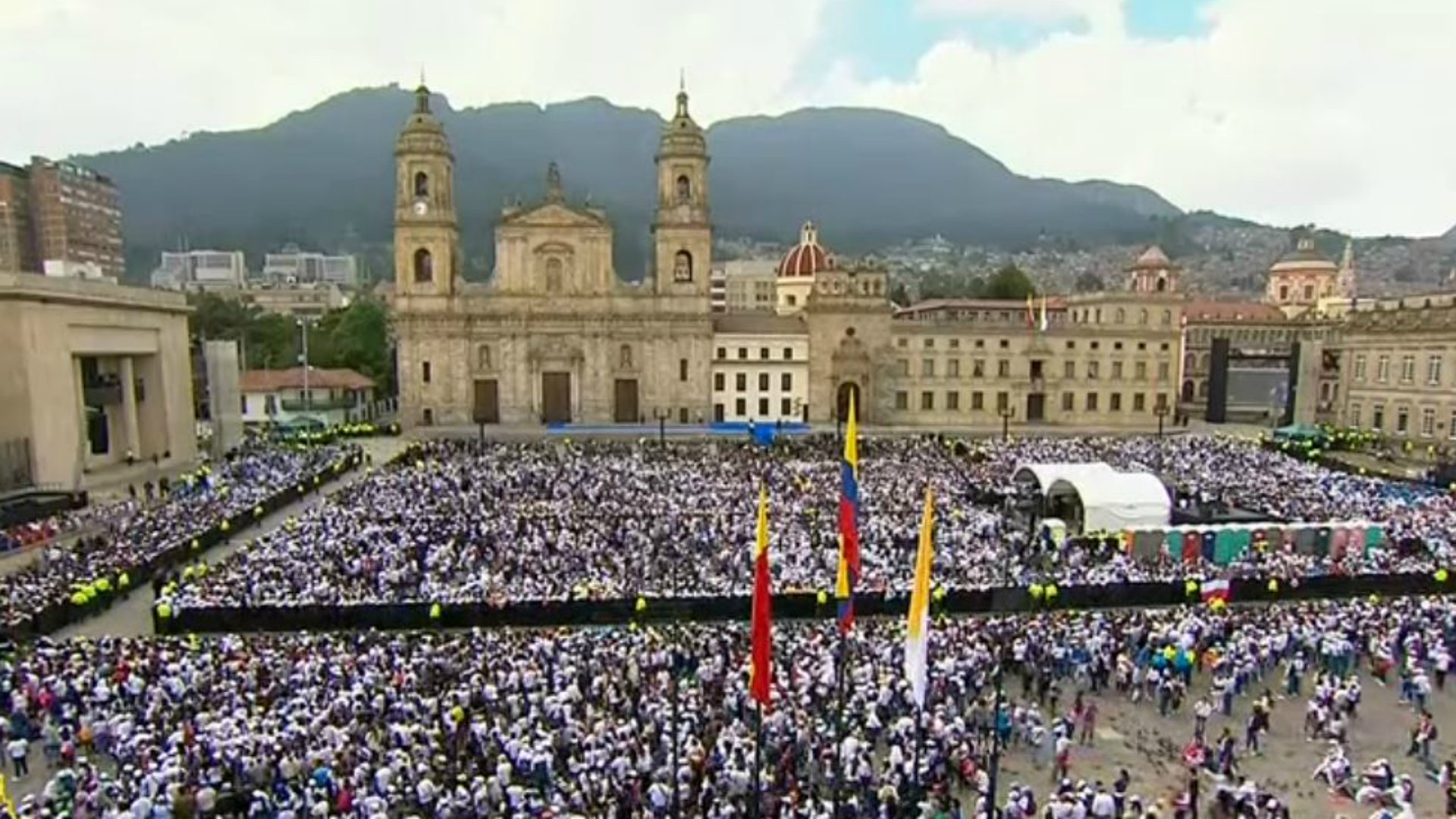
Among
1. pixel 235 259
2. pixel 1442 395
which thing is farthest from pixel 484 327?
pixel 235 259

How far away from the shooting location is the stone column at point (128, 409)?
42062 mm

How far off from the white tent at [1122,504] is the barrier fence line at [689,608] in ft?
17.8

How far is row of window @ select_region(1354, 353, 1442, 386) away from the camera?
49.6 metres

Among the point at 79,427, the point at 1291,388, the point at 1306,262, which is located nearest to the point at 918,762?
the point at 79,427

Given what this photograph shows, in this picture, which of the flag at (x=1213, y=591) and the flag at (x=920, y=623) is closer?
the flag at (x=920, y=623)

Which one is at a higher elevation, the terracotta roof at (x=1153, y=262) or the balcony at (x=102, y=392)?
the terracotta roof at (x=1153, y=262)

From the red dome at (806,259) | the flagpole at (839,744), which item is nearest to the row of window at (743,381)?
the red dome at (806,259)

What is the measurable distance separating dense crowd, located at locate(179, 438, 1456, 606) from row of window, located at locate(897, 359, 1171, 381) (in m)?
19.3

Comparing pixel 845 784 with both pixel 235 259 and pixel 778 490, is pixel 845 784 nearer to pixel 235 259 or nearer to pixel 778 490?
pixel 778 490

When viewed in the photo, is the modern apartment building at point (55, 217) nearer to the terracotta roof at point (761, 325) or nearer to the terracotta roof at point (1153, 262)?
the terracotta roof at point (761, 325)

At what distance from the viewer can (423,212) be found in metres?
56.3

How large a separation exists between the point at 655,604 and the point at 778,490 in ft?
45.5

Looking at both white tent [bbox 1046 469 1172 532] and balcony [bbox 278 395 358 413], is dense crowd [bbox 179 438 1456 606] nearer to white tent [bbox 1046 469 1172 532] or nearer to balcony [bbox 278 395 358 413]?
white tent [bbox 1046 469 1172 532]

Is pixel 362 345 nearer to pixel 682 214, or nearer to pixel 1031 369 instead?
pixel 682 214
